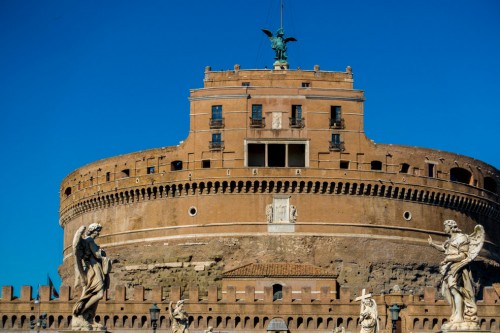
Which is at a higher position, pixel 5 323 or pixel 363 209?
pixel 363 209

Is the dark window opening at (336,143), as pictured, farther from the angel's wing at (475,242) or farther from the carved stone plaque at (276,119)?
the angel's wing at (475,242)

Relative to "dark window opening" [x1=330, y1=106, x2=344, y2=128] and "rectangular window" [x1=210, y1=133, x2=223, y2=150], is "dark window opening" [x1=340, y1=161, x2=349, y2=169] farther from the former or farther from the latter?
"rectangular window" [x1=210, y1=133, x2=223, y2=150]

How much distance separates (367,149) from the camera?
74.6 meters

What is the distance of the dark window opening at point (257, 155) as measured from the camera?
74.6 m

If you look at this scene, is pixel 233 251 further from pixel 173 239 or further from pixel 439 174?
pixel 439 174

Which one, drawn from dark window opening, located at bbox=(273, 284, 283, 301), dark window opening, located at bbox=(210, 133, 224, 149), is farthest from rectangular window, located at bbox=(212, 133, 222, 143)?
dark window opening, located at bbox=(273, 284, 283, 301)

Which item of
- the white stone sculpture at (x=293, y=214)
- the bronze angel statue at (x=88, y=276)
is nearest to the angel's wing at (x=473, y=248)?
the bronze angel statue at (x=88, y=276)

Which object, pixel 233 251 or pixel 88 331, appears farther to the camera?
pixel 233 251

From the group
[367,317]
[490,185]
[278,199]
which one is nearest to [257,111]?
[278,199]

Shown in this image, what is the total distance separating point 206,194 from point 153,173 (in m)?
4.00

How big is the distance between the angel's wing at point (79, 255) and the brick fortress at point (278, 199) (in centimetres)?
4948

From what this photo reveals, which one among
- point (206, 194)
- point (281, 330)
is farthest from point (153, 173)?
point (281, 330)

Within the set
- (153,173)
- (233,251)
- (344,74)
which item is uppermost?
(344,74)

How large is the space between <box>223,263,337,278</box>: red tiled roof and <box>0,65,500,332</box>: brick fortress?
11 cm
